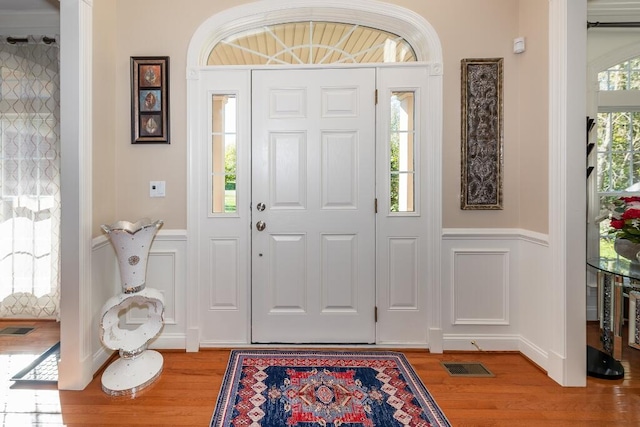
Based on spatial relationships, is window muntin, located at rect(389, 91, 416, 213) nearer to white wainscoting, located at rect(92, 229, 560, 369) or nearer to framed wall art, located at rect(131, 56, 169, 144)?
white wainscoting, located at rect(92, 229, 560, 369)

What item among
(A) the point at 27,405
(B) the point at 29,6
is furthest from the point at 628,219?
(B) the point at 29,6

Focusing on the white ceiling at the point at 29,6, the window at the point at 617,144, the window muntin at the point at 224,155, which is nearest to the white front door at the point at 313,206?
the window muntin at the point at 224,155

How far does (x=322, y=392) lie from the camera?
7.15 ft

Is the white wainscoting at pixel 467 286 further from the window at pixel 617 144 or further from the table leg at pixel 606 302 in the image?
the window at pixel 617 144

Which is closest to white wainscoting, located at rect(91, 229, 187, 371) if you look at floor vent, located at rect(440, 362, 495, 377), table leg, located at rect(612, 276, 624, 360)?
floor vent, located at rect(440, 362, 495, 377)

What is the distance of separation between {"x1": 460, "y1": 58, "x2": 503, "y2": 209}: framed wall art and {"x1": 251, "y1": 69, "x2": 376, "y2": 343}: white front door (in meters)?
0.70

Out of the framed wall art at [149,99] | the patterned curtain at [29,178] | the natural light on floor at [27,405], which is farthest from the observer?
the patterned curtain at [29,178]

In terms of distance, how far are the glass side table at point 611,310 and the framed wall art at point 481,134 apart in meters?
0.80

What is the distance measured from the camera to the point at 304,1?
2736 mm

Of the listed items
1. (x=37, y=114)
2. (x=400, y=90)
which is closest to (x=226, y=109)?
(x=400, y=90)

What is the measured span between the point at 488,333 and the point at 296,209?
5.80 feet

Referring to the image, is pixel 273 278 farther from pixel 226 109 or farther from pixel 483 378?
pixel 483 378

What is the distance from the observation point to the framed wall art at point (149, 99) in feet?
8.92

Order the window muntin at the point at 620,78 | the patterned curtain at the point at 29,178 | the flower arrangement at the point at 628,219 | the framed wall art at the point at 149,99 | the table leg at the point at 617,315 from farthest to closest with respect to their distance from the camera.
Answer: the window muntin at the point at 620,78 → the patterned curtain at the point at 29,178 → the framed wall art at the point at 149,99 → the table leg at the point at 617,315 → the flower arrangement at the point at 628,219
